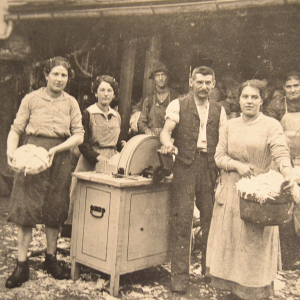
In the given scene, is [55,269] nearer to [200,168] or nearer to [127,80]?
[200,168]

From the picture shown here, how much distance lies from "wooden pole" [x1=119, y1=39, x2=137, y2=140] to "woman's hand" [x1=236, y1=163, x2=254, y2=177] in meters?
2.72

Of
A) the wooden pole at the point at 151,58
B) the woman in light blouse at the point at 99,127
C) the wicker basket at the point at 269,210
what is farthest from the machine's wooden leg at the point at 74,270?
the wooden pole at the point at 151,58

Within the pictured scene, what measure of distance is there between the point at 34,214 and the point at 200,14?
2.85m

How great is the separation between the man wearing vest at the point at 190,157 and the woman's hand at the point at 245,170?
20.8 inches

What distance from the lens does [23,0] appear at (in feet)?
16.4

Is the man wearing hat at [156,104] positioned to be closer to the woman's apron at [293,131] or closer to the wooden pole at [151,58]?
the wooden pole at [151,58]

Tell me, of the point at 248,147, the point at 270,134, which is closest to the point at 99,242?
the point at 248,147

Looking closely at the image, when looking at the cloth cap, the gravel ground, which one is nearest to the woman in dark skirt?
the gravel ground

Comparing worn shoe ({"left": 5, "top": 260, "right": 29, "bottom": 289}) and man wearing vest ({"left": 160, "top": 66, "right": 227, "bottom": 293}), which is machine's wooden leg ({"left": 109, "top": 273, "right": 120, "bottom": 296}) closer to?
man wearing vest ({"left": 160, "top": 66, "right": 227, "bottom": 293})

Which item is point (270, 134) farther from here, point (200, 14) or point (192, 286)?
point (200, 14)

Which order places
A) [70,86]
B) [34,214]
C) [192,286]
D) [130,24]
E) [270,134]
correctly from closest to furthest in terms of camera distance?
1. [270,134]
2. [34,214]
3. [192,286]
4. [130,24]
5. [70,86]

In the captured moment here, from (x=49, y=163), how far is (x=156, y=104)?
1920 mm

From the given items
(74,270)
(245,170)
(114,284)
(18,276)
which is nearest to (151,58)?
(245,170)

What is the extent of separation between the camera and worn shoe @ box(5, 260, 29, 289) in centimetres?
320
